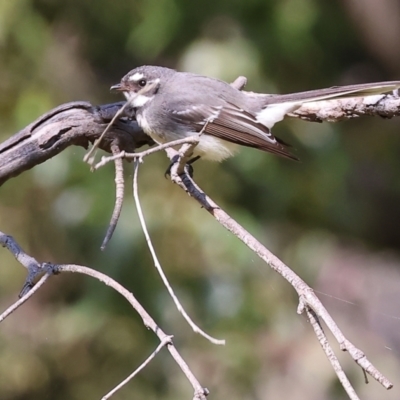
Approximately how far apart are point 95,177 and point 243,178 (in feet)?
2.94

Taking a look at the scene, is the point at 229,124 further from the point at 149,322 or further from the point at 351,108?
the point at 149,322

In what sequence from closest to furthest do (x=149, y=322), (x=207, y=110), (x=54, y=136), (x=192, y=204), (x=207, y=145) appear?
(x=149, y=322) → (x=54, y=136) → (x=207, y=145) → (x=207, y=110) → (x=192, y=204)

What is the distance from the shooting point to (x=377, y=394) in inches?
176

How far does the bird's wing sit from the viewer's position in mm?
2781

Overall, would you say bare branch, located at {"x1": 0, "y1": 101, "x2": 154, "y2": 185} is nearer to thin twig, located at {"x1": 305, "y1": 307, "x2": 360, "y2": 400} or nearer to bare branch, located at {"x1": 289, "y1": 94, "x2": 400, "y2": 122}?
bare branch, located at {"x1": 289, "y1": 94, "x2": 400, "y2": 122}

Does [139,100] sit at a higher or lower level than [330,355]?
higher

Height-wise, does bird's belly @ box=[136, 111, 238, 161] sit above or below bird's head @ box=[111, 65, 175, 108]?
below

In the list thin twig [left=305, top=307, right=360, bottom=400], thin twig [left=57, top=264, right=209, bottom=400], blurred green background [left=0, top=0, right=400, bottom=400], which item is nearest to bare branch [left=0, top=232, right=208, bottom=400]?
thin twig [left=57, top=264, right=209, bottom=400]

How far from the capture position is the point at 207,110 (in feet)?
9.65

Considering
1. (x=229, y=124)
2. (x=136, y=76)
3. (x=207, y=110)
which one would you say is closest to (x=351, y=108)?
(x=229, y=124)

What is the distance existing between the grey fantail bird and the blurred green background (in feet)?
1.97

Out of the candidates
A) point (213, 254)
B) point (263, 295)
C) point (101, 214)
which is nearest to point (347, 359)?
point (263, 295)

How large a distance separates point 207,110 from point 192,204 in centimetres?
70

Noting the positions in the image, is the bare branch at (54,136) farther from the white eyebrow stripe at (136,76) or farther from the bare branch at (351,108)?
the bare branch at (351,108)
